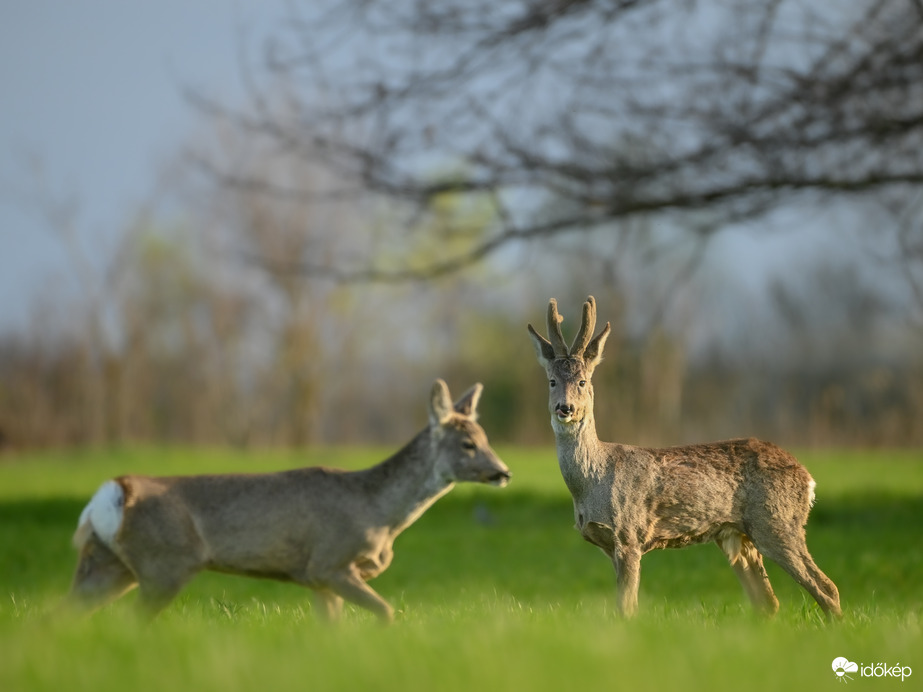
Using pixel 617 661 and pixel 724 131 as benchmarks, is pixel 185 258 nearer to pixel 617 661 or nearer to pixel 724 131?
pixel 724 131

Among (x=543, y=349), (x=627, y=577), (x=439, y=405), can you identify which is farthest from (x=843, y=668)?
(x=439, y=405)

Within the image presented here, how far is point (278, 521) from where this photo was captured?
6477 mm

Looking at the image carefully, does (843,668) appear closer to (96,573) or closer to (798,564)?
(798,564)

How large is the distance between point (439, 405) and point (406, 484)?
55 centimetres

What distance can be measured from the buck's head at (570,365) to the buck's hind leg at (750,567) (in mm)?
1288

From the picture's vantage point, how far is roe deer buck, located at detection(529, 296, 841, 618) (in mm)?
6668

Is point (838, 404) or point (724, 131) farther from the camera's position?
point (838, 404)

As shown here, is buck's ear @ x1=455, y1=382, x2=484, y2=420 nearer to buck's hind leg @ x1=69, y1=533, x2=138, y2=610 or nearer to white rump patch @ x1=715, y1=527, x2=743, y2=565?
white rump patch @ x1=715, y1=527, x2=743, y2=565

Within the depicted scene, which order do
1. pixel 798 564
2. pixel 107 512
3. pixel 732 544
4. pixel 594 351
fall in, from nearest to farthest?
pixel 107 512 → pixel 798 564 → pixel 594 351 → pixel 732 544

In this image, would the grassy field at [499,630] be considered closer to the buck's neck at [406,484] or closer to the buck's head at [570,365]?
the buck's neck at [406,484]

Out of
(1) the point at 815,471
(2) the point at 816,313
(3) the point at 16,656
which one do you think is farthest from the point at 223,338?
(3) the point at 16,656

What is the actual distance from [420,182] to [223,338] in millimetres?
23462

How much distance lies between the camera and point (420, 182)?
1225cm

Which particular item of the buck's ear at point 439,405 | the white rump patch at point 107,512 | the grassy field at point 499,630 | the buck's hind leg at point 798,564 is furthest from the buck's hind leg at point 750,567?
the white rump patch at point 107,512
